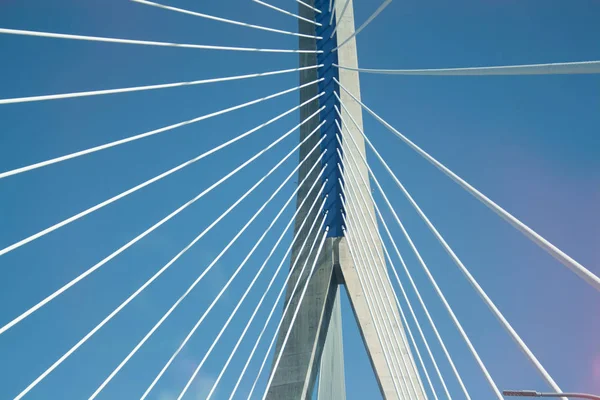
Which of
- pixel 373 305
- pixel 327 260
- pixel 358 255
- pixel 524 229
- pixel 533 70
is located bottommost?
pixel 373 305

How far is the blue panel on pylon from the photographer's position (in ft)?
41.4

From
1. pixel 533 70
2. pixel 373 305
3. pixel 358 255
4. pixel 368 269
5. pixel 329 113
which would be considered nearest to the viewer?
pixel 533 70

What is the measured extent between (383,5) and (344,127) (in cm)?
522

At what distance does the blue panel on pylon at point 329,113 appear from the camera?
1262 cm

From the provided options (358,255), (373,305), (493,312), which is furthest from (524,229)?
(358,255)

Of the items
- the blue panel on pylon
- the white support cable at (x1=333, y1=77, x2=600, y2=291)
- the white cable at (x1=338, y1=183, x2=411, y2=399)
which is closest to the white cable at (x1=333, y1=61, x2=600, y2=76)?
the white support cable at (x1=333, y1=77, x2=600, y2=291)

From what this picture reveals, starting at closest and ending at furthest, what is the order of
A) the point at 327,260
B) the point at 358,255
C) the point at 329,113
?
the point at 329,113
the point at 358,255
the point at 327,260

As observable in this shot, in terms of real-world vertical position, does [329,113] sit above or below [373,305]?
above

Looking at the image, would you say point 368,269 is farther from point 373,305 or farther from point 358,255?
point 373,305

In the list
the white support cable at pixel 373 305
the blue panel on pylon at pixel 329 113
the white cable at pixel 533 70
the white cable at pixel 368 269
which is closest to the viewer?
the white cable at pixel 533 70

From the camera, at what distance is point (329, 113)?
12.7m

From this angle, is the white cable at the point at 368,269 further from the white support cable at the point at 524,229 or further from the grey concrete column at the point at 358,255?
the white support cable at the point at 524,229

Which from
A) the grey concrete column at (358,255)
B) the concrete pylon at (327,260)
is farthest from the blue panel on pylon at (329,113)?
the grey concrete column at (358,255)

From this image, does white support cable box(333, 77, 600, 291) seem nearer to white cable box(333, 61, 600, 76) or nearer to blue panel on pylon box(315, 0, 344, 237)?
white cable box(333, 61, 600, 76)
